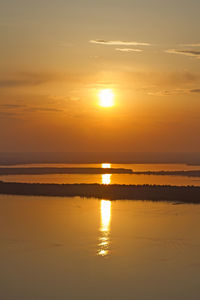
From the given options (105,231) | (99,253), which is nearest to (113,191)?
(105,231)

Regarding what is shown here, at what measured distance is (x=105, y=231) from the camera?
23453mm

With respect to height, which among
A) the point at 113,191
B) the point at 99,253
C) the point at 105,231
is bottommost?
the point at 99,253

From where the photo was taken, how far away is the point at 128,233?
23031mm

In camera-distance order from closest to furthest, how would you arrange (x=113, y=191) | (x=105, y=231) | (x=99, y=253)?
(x=99, y=253) → (x=105, y=231) → (x=113, y=191)

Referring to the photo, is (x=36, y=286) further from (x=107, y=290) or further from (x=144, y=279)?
(x=144, y=279)

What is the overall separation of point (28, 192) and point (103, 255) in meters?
20.9

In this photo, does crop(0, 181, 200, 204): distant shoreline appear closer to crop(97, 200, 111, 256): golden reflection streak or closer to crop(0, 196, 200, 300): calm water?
crop(97, 200, 111, 256): golden reflection streak

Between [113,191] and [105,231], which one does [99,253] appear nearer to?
[105,231]

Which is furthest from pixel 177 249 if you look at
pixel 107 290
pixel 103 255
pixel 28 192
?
pixel 28 192

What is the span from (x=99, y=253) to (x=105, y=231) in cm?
421

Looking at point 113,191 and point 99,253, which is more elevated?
point 113,191

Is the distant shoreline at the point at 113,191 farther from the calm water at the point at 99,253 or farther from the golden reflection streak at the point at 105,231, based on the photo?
the calm water at the point at 99,253

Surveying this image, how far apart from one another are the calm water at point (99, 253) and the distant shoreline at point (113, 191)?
5631 mm

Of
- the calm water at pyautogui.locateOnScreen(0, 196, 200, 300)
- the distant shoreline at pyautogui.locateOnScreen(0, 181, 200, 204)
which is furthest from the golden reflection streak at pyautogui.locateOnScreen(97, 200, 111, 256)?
the distant shoreline at pyautogui.locateOnScreen(0, 181, 200, 204)
